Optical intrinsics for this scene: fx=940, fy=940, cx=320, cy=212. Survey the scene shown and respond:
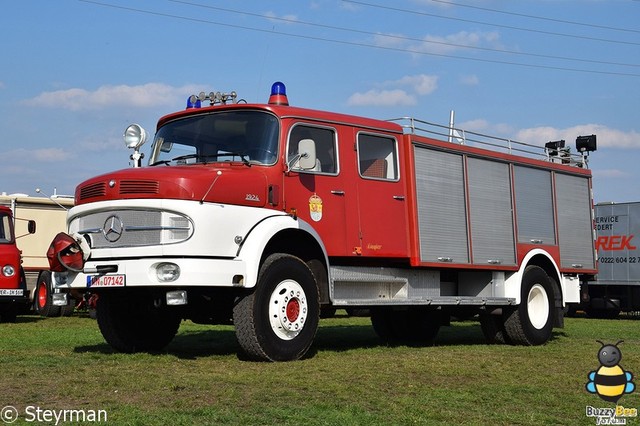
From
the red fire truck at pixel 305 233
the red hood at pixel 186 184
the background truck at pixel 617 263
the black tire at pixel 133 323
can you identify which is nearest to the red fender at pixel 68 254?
the red fire truck at pixel 305 233

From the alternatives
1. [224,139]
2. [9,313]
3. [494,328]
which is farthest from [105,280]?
[9,313]

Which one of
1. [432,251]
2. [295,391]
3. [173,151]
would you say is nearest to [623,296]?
[432,251]

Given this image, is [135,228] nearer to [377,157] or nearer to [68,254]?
[68,254]

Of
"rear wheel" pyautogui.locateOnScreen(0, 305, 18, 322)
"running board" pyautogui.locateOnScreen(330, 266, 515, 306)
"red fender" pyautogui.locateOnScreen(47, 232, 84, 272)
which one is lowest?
"rear wheel" pyautogui.locateOnScreen(0, 305, 18, 322)

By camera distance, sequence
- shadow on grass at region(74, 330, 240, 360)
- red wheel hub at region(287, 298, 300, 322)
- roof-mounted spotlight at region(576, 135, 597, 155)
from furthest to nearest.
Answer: roof-mounted spotlight at region(576, 135, 597, 155) → shadow on grass at region(74, 330, 240, 360) → red wheel hub at region(287, 298, 300, 322)

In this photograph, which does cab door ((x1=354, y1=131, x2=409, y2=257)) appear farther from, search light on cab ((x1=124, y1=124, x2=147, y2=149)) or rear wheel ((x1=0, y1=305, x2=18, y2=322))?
rear wheel ((x1=0, y1=305, x2=18, y2=322))

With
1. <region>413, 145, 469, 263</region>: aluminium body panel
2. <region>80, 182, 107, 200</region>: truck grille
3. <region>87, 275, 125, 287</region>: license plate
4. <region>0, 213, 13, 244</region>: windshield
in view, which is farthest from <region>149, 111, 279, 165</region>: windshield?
<region>0, 213, 13, 244</region>: windshield

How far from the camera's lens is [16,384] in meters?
7.56

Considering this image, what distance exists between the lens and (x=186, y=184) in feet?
29.7

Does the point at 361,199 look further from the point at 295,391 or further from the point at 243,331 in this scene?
the point at 295,391

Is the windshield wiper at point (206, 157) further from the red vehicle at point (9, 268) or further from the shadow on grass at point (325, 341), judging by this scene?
the red vehicle at point (9, 268)

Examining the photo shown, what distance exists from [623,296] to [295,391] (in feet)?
61.0

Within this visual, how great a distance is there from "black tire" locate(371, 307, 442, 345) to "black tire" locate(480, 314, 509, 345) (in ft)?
2.19

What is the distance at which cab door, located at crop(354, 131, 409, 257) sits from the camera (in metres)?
11.0
